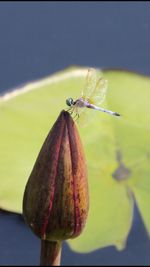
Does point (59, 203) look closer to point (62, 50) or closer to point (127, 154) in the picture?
point (127, 154)

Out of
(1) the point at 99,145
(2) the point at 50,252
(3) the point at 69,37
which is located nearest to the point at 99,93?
(1) the point at 99,145

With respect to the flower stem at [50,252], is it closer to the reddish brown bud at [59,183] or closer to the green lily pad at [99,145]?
the reddish brown bud at [59,183]

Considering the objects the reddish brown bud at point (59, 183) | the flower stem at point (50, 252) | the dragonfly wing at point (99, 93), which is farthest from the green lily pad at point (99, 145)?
the reddish brown bud at point (59, 183)

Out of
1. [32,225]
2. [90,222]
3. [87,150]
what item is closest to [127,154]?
[87,150]

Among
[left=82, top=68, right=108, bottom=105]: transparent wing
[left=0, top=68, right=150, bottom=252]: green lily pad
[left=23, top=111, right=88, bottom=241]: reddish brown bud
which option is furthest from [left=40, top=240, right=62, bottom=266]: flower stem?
[left=82, top=68, right=108, bottom=105]: transparent wing

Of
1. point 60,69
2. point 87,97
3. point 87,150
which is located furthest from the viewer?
point 60,69
